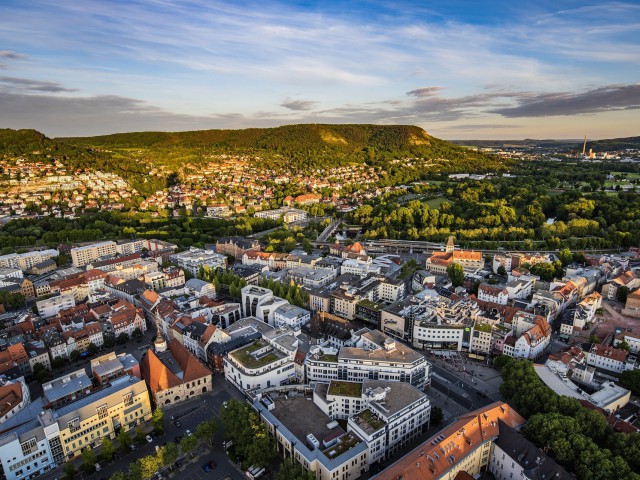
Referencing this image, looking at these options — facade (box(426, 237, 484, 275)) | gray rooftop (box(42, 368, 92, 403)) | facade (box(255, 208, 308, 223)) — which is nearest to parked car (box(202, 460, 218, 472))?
gray rooftop (box(42, 368, 92, 403))

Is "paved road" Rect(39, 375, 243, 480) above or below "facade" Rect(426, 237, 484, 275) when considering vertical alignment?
below

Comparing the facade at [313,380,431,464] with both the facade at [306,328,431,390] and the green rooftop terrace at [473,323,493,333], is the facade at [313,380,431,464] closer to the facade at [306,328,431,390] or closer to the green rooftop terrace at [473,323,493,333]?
the facade at [306,328,431,390]

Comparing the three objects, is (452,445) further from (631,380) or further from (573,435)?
(631,380)

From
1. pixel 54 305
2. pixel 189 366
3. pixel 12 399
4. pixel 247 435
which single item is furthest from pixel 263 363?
pixel 54 305

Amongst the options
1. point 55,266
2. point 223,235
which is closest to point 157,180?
point 223,235

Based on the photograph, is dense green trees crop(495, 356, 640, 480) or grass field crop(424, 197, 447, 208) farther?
grass field crop(424, 197, 447, 208)

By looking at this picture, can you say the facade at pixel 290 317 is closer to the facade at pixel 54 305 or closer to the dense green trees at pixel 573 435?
the dense green trees at pixel 573 435

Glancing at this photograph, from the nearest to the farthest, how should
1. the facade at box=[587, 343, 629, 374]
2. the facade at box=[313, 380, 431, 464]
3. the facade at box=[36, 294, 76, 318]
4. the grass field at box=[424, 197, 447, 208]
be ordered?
the facade at box=[313, 380, 431, 464], the facade at box=[587, 343, 629, 374], the facade at box=[36, 294, 76, 318], the grass field at box=[424, 197, 447, 208]
